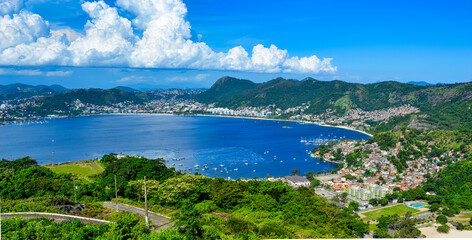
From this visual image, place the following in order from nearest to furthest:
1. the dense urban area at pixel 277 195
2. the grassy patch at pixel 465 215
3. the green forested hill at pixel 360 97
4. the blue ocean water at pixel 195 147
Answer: the dense urban area at pixel 277 195 < the grassy patch at pixel 465 215 < the blue ocean water at pixel 195 147 < the green forested hill at pixel 360 97

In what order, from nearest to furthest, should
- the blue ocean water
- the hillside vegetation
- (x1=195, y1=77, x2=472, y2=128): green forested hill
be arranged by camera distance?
the hillside vegetation
the blue ocean water
(x1=195, y1=77, x2=472, y2=128): green forested hill

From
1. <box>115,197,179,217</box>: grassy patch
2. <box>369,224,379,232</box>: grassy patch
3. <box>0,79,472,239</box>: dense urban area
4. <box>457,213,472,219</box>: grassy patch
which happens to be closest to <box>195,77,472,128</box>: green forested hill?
<box>0,79,472,239</box>: dense urban area

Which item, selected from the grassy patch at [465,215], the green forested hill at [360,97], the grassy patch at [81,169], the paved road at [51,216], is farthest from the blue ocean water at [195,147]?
the paved road at [51,216]

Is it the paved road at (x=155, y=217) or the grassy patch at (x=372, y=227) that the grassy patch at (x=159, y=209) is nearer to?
the paved road at (x=155, y=217)

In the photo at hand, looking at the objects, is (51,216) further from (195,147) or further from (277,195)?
(195,147)

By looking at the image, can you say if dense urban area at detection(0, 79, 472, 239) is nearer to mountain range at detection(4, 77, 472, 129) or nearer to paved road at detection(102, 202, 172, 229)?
paved road at detection(102, 202, 172, 229)

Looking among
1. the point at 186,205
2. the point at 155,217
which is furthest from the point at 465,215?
the point at 186,205

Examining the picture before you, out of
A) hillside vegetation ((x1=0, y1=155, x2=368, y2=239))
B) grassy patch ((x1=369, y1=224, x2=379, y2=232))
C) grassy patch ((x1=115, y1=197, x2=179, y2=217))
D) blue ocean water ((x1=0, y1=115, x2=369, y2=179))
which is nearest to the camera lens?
hillside vegetation ((x1=0, y1=155, x2=368, y2=239))

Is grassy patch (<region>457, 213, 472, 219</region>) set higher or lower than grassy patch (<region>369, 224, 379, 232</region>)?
higher
